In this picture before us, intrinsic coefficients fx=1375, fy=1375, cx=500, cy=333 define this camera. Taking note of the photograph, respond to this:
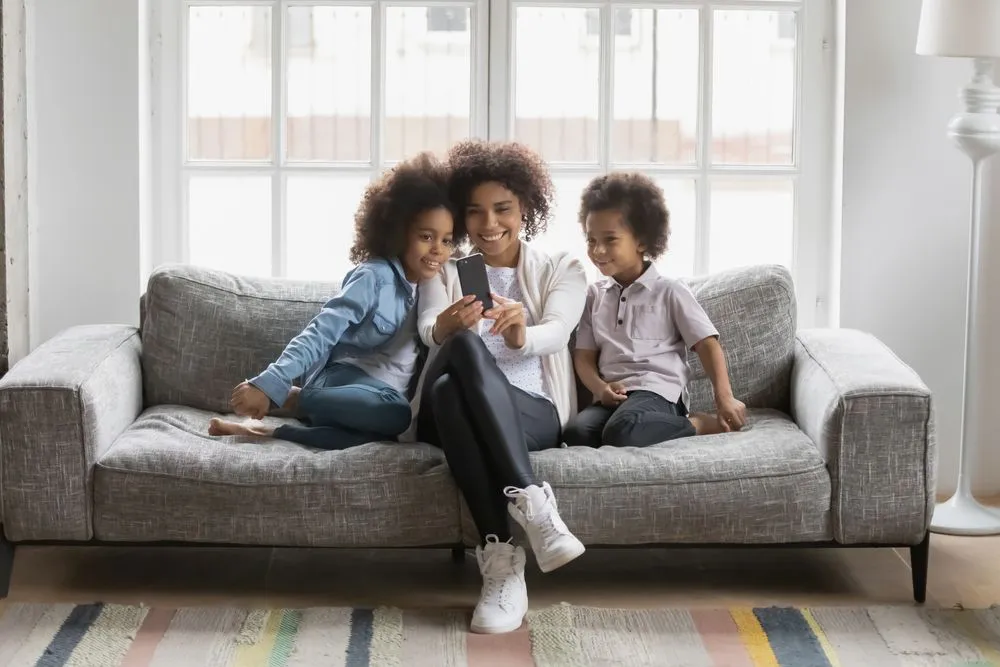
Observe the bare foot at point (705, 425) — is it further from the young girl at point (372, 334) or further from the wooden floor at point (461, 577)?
the young girl at point (372, 334)

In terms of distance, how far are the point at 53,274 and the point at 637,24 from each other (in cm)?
167

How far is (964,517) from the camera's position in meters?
3.39

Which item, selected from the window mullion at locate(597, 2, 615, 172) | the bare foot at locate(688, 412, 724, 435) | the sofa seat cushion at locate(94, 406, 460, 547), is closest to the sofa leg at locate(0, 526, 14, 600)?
the sofa seat cushion at locate(94, 406, 460, 547)

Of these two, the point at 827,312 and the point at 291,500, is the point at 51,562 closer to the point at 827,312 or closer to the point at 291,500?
the point at 291,500

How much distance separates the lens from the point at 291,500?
2709 mm

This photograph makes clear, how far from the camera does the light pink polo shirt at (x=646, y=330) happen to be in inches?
122

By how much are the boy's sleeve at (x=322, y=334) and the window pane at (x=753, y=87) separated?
120 centimetres

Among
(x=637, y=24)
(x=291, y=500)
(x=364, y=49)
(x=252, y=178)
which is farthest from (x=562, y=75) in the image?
(x=291, y=500)

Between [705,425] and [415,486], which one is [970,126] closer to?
[705,425]

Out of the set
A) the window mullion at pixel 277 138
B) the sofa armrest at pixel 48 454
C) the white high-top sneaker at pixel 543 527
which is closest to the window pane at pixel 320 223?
the window mullion at pixel 277 138

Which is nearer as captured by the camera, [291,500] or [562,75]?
[291,500]

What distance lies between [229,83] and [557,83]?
2.89ft

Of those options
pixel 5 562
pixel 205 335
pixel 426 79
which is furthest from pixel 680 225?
pixel 5 562

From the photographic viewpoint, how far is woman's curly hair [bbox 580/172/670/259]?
10.2ft
